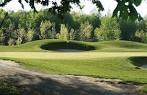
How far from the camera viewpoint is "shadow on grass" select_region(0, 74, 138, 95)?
57.7 ft

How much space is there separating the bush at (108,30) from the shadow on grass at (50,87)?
5001 inches

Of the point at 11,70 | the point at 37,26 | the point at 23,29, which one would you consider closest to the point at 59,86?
the point at 11,70

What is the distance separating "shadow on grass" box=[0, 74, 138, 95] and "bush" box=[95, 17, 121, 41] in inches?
5001

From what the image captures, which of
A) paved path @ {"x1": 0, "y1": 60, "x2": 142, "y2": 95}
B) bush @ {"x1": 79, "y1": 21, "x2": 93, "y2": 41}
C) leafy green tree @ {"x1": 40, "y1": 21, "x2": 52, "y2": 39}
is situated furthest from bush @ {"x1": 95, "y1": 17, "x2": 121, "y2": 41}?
paved path @ {"x1": 0, "y1": 60, "x2": 142, "y2": 95}

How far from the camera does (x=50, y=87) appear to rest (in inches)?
733

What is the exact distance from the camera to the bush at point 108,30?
484 feet

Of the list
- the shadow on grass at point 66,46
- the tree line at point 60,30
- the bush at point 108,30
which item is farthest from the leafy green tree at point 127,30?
the shadow on grass at point 66,46

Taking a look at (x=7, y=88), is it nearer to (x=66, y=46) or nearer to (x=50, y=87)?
(x=50, y=87)

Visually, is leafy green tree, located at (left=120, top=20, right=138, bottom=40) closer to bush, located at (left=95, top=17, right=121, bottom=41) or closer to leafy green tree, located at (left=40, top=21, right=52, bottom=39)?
bush, located at (left=95, top=17, right=121, bottom=41)

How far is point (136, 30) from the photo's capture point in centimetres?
16288

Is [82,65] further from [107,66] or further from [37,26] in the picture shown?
[37,26]

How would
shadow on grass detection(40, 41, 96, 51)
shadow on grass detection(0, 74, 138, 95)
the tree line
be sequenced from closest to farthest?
shadow on grass detection(0, 74, 138, 95) → shadow on grass detection(40, 41, 96, 51) → the tree line

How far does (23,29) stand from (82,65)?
364 feet

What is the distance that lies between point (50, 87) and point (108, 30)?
13270 centimetres
